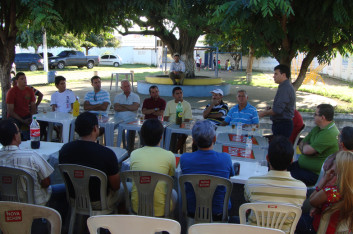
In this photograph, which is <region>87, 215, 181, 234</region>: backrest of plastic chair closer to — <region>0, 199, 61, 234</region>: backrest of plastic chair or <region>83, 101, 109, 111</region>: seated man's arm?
<region>0, 199, 61, 234</region>: backrest of plastic chair

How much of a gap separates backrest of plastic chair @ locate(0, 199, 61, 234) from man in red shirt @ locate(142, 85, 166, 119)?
12.9ft

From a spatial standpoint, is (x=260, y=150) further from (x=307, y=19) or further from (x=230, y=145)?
(x=307, y=19)

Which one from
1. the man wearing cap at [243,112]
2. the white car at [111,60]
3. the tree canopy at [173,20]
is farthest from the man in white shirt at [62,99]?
the white car at [111,60]

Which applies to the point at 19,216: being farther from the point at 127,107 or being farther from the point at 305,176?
the point at 127,107

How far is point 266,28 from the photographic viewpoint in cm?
491

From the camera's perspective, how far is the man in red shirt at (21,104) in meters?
5.97

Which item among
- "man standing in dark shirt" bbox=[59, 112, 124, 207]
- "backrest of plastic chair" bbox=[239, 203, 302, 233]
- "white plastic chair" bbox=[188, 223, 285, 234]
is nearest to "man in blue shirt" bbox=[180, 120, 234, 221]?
"backrest of plastic chair" bbox=[239, 203, 302, 233]

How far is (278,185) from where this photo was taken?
2.57 meters

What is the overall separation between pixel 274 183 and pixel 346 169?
0.52 m

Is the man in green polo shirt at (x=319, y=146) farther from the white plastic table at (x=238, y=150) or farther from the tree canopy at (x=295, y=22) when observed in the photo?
the tree canopy at (x=295, y=22)

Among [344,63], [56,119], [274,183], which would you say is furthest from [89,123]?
[344,63]

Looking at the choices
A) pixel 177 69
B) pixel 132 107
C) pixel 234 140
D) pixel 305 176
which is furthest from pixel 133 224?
pixel 177 69

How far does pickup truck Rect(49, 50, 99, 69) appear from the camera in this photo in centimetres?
2803

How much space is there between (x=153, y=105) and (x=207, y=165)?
11.0ft
